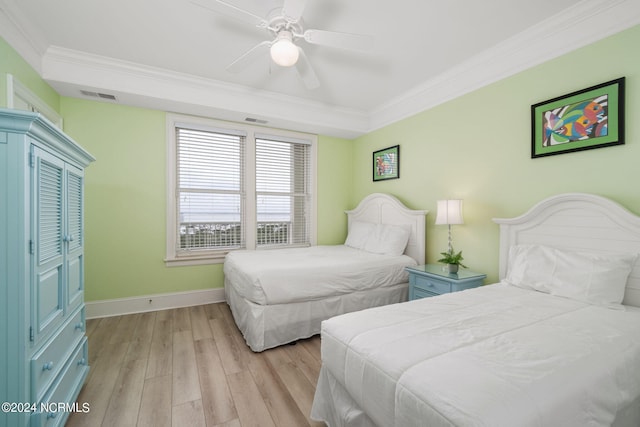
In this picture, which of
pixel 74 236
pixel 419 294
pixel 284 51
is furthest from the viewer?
pixel 419 294

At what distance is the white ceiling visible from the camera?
2.02 m

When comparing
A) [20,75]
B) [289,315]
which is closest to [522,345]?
[289,315]

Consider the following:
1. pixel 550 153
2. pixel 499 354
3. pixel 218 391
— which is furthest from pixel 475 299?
pixel 218 391

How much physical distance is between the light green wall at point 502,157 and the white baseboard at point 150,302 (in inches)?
114

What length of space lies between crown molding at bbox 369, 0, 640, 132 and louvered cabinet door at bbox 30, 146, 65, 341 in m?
3.39

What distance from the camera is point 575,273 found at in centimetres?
177

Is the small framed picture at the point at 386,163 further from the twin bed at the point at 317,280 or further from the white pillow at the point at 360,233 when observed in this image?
the white pillow at the point at 360,233

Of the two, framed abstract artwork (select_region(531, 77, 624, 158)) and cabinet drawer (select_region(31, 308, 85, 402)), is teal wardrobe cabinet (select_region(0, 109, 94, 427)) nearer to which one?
cabinet drawer (select_region(31, 308, 85, 402))

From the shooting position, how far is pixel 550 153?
87.6 inches

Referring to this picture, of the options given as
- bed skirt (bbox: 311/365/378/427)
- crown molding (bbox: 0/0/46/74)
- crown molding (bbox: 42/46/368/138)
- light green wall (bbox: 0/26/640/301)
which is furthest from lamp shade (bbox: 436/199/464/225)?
crown molding (bbox: 0/0/46/74)

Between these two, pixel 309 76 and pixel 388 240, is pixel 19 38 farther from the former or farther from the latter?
pixel 388 240

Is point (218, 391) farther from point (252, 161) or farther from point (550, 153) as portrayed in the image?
point (550, 153)

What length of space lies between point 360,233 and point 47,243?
320 cm

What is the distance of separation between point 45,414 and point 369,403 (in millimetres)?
1518
